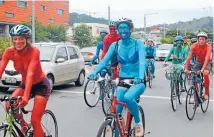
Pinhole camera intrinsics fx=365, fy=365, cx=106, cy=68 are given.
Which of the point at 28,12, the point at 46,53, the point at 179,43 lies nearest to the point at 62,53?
the point at 46,53

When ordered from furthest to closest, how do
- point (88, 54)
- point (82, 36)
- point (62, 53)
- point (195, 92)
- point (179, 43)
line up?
point (82, 36)
point (88, 54)
point (62, 53)
point (179, 43)
point (195, 92)

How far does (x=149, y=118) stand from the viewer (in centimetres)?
794

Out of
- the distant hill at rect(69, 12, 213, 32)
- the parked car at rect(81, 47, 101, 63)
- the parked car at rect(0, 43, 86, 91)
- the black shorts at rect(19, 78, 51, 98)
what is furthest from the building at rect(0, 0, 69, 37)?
the black shorts at rect(19, 78, 51, 98)

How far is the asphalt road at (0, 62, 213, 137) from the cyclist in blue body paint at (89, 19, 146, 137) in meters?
1.66

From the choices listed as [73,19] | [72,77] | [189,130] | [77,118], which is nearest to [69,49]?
[72,77]

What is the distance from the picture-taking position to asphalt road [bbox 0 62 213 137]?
6.65m

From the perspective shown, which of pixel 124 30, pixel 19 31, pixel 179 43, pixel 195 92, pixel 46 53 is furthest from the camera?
pixel 46 53

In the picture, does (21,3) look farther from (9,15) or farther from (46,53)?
(46,53)

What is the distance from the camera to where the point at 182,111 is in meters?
8.66

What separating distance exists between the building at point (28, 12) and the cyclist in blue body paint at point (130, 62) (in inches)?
1942

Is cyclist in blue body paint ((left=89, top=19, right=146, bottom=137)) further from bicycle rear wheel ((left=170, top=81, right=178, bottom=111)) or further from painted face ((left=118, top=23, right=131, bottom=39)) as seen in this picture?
bicycle rear wheel ((left=170, top=81, right=178, bottom=111))

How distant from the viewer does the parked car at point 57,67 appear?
10.5 meters

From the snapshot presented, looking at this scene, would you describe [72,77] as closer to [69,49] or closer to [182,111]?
[69,49]

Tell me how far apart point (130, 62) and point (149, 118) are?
312 cm
